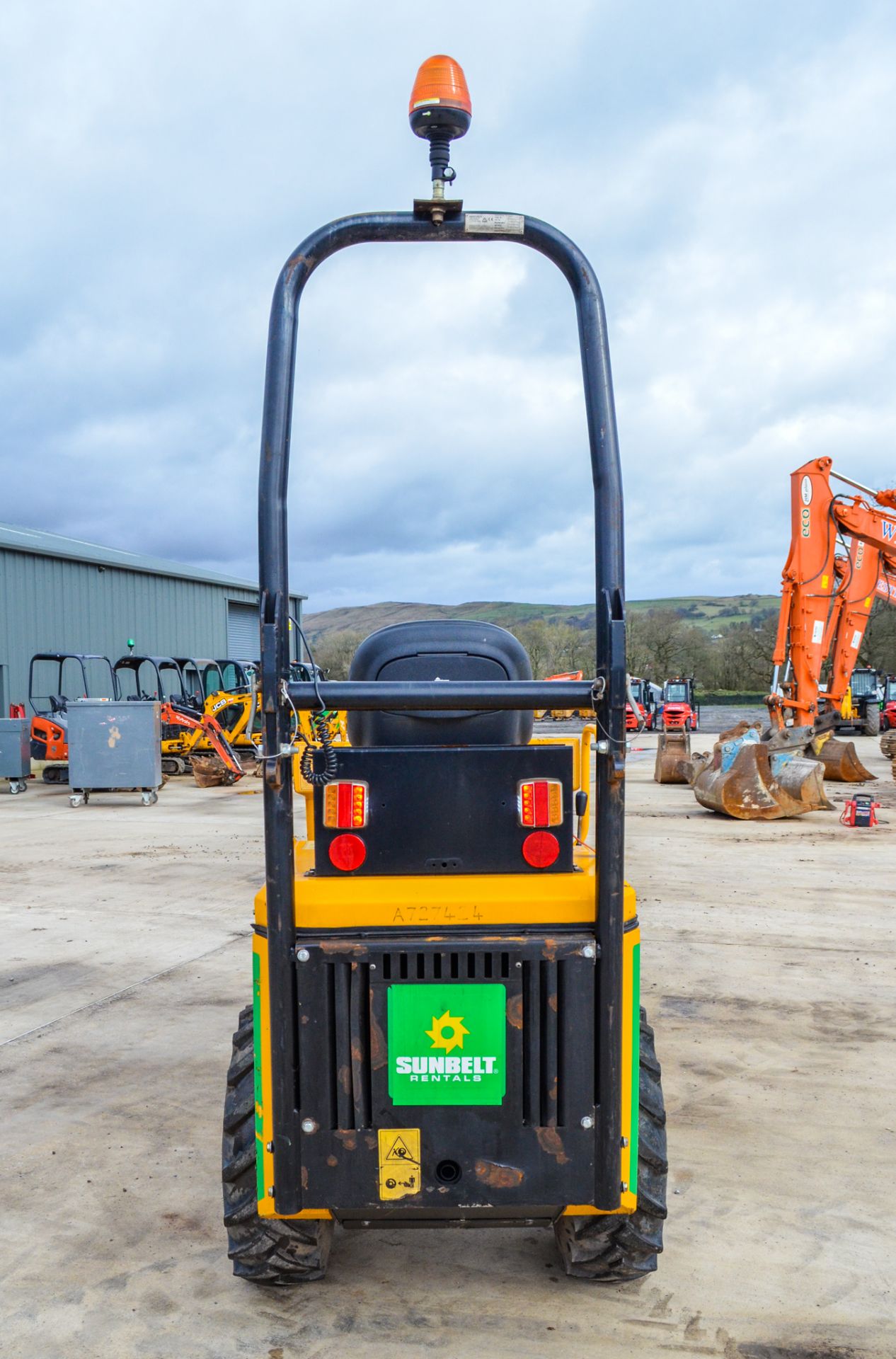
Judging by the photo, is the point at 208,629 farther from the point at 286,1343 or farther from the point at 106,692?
the point at 286,1343

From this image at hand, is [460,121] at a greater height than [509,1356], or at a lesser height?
greater

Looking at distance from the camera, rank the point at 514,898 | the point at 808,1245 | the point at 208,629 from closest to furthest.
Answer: the point at 514,898 < the point at 808,1245 < the point at 208,629

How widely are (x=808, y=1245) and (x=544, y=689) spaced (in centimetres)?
214

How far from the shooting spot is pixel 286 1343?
283 centimetres

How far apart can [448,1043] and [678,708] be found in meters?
27.7

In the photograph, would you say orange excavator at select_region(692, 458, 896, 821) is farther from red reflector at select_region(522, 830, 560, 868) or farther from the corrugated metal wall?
the corrugated metal wall

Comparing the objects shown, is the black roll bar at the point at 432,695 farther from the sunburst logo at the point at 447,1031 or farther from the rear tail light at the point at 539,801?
the sunburst logo at the point at 447,1031

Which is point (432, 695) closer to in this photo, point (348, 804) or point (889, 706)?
point (348, 804)

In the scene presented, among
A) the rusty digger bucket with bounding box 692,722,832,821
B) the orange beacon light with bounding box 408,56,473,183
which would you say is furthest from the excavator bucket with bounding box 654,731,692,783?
the orange beacon light with bounding box 408,56,473,183

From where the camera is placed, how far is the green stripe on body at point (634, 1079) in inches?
108

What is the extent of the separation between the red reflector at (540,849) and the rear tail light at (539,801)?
33mm

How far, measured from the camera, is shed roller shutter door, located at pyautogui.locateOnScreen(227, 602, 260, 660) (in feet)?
116

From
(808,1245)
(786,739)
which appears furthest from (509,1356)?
(786,739)

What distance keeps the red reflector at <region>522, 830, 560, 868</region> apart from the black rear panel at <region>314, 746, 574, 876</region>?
0.04ft
